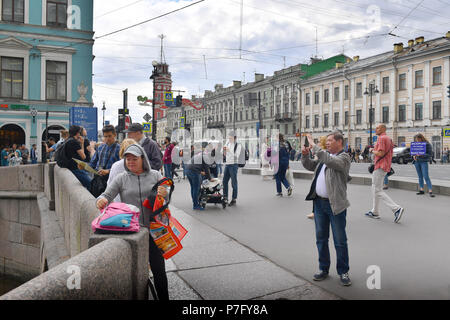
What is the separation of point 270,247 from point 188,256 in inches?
48.8

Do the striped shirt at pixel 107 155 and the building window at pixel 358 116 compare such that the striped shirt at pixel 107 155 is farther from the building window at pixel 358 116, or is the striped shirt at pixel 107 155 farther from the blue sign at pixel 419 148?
the building window at pixel 358 116

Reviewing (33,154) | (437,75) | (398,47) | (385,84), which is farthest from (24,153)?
(398,47)

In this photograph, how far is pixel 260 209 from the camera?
9320mm

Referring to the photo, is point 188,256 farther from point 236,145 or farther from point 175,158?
point 175,158

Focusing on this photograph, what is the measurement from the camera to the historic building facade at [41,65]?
24.3 meters

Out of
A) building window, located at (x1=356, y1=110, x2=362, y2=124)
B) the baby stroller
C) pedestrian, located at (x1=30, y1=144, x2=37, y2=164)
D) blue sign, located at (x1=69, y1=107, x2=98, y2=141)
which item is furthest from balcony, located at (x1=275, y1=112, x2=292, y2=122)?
the baby stroller

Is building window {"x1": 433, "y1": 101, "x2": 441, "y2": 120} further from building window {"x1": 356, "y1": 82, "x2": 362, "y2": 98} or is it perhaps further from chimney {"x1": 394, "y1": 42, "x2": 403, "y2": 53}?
building window {"x1": 356, "y1": 82, "x2": 362, "y2": 98}

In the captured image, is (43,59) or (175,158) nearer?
(175,158)

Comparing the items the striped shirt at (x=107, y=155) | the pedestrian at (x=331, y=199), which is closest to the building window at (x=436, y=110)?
the striped shirt at (x=107, y=155)

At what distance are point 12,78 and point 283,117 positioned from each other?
46030 mm

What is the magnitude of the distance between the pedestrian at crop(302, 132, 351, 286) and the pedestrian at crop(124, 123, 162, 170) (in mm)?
2479
